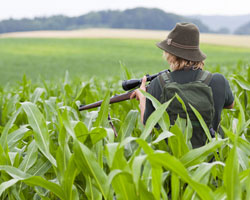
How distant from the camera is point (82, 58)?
2959 cm

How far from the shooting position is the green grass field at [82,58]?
21922 mm

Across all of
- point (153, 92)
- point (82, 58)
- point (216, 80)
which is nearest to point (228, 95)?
point (216, 80)

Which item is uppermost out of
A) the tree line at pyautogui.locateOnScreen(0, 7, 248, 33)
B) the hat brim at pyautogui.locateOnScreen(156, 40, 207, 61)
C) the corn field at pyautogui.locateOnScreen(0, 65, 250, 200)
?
the hat brim at pyautogui.locateOnScreen(156, 40, 207, 61)

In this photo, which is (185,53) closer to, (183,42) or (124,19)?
(183,42)

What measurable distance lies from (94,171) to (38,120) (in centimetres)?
51

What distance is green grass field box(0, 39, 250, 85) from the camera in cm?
2192

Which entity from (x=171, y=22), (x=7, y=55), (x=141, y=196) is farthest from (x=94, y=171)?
(x=171, y=22)

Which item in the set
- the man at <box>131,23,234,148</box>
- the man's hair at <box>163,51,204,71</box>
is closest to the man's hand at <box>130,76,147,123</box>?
the man at <box>131,23,234,148</box>

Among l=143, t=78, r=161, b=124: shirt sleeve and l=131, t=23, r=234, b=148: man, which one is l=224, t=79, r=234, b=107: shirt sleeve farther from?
l=143, t=78, r=161, b=124: shirt sleeve

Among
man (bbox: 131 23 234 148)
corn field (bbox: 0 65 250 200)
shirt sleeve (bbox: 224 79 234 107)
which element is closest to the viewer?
corn field (bbox: 0 65 250 200)

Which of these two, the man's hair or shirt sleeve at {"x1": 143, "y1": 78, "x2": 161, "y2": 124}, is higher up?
the man's hair

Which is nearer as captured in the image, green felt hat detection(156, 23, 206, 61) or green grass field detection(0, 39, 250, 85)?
green felt hat detection(156, 23, 206, 61)

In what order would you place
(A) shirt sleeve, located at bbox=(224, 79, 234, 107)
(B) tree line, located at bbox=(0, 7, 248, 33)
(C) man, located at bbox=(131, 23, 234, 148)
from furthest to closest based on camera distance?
(B) tree line, located at bbox=(0, 7, 248, 33)
(A) shirt sleeve, located at bbox=(224, 79, 234, 107)
(C) man, located at bbox=(131, 23, 234, 148)

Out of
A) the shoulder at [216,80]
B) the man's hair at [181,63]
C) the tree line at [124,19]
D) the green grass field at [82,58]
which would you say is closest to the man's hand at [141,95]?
the man's hair at [181,63]
